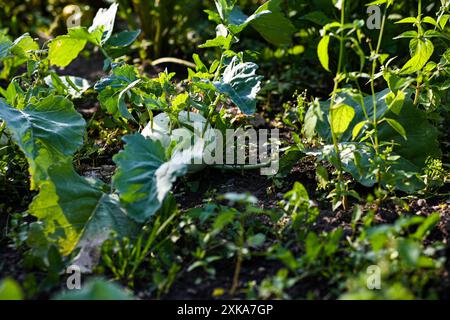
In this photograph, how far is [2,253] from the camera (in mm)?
1970

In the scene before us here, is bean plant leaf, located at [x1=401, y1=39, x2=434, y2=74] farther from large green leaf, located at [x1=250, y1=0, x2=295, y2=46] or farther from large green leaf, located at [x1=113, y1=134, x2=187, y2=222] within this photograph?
large green leaf, located at [x1=113, y1=134, x2=187, y2=222]

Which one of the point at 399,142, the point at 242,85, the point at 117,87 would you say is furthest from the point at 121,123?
the point at 399,142

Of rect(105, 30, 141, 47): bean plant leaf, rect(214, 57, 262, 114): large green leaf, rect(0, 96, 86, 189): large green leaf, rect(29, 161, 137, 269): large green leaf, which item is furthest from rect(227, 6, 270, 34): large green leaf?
rect(29, 161, 137, 269): large green leaf

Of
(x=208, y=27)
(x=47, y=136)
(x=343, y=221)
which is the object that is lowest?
(x=343, y=221)

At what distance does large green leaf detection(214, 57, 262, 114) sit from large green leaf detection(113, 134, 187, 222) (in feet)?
1.04

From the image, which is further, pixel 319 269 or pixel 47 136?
pixel 47 136

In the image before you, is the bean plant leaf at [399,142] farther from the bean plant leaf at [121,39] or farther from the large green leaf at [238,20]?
the bean plant leaf at [121,39]

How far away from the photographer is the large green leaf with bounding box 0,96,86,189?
2089 mm

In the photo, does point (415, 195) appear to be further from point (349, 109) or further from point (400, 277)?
point (400, 277)

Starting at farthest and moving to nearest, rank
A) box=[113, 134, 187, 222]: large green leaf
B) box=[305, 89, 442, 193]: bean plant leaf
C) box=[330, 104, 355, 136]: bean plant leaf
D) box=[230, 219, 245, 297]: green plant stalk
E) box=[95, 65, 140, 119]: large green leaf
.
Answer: box=[95, 65, 140, 119]: large green leaf, box=[305, 89, 442, 193]: bean plant leaf, box=[330, 104, 355, 136]: bean plant leaf, box=[113, 134, 187, 222]: large green leaf, box=[230, 219, 245, 297]: green plant stalk

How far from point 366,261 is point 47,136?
1.10 meters

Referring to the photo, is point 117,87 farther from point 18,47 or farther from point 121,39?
point 18,47
